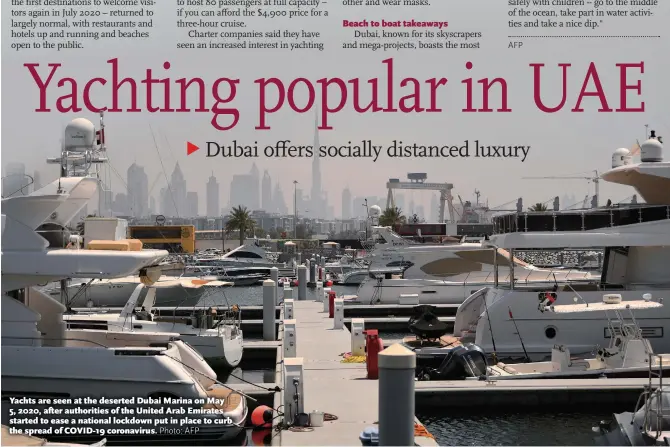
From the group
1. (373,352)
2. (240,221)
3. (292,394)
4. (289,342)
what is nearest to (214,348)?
(289,342)

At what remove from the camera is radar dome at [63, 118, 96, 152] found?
68.8 feet

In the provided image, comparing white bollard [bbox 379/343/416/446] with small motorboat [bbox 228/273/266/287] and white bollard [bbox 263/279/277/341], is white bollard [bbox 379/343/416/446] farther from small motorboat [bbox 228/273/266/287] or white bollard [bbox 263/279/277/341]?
small motorboat [bbox 228/273/266/287]

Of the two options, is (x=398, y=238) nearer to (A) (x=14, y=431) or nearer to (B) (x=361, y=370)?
(B) (x=361, y=370)

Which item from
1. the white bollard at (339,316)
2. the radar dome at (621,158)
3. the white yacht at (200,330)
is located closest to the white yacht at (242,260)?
the white bollard at (339,316)

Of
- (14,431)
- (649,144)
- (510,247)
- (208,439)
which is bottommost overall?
(208,439)

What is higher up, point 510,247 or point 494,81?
point 494,81

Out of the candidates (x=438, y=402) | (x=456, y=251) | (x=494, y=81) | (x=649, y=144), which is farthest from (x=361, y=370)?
(x=456, y=251)

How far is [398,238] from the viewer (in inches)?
1882

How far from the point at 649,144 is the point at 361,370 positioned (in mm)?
11307

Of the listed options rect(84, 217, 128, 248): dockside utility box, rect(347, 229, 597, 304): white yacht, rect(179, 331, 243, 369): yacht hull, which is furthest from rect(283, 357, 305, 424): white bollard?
rect(347, 229, 597, 304): white yacht

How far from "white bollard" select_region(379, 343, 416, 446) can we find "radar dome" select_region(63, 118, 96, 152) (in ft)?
47.0

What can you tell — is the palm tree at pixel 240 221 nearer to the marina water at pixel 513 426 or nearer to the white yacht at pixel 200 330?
the white yacht at pixel 200 330

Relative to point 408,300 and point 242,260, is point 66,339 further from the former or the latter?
point 242,260

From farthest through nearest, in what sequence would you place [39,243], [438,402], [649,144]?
[649,144]
[438,402]
[39,243]
